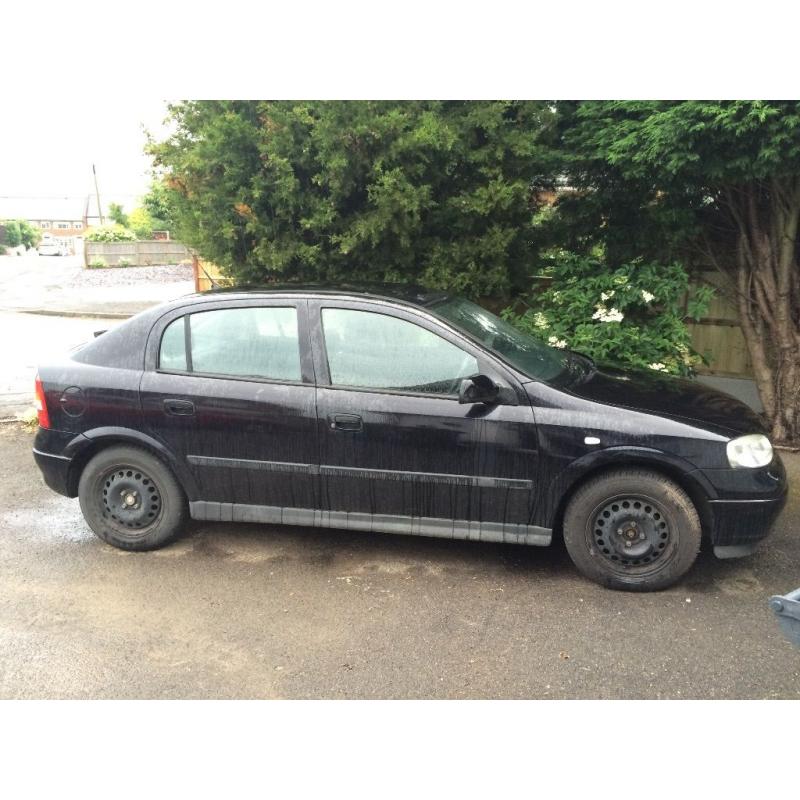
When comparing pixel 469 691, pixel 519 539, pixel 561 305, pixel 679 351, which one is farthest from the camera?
pixel 561 305

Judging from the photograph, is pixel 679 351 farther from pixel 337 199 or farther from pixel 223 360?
pixel 223 360

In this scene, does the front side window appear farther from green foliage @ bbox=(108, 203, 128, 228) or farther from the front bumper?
green foliage @ bbox=(108, 203, 128, 228)

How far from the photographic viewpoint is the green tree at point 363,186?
5246 mm

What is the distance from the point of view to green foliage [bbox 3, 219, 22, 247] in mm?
55928

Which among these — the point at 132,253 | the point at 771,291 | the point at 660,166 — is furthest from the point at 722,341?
the point at 132,253

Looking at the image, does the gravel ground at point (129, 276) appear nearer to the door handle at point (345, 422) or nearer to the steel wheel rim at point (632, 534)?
the door handle at point (345, 422)

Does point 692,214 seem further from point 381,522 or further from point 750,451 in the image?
point 381,522

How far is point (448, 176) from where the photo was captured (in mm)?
5691

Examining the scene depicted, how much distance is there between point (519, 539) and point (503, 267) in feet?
9.61

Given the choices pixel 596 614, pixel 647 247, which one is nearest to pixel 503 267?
pixel 647 247

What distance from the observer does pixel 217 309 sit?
400 cm

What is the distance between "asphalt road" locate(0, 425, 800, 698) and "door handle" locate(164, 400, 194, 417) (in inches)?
34.7

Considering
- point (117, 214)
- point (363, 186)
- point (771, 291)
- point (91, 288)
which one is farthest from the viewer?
point (117, 214)

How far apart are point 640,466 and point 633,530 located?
13.1 inches
